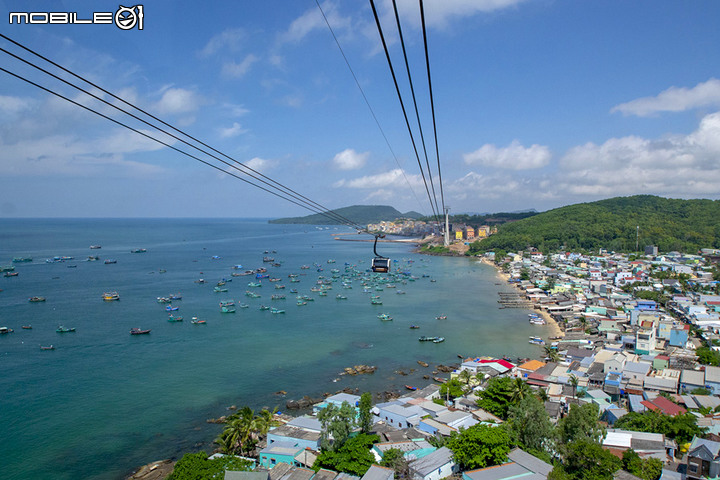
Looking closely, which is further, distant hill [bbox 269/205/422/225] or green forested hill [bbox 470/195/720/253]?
distant hill [bbox 269/205/422/225]

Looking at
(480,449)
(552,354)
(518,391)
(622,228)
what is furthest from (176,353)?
(622,228)

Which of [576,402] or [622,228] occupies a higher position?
Result: [622,228]

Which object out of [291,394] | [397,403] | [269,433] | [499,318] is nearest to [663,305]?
[499,318]

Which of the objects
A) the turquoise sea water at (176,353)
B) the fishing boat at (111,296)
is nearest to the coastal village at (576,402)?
the turquoise sea water at (176,353)

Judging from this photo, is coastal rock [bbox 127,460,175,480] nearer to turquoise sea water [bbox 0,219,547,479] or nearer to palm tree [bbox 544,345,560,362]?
turquoise sea water [bbox 0,219,547,479]

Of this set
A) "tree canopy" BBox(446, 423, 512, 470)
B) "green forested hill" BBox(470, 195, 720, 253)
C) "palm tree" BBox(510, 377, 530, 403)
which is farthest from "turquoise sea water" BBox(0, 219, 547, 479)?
"green forested hill" BBox(470, 195, 720, 253)

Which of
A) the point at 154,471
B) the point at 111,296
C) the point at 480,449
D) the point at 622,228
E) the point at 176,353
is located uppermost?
the point at 622,228

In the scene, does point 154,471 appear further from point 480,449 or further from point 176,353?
point 176,353

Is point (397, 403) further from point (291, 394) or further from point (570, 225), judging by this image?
point (570, 225)
